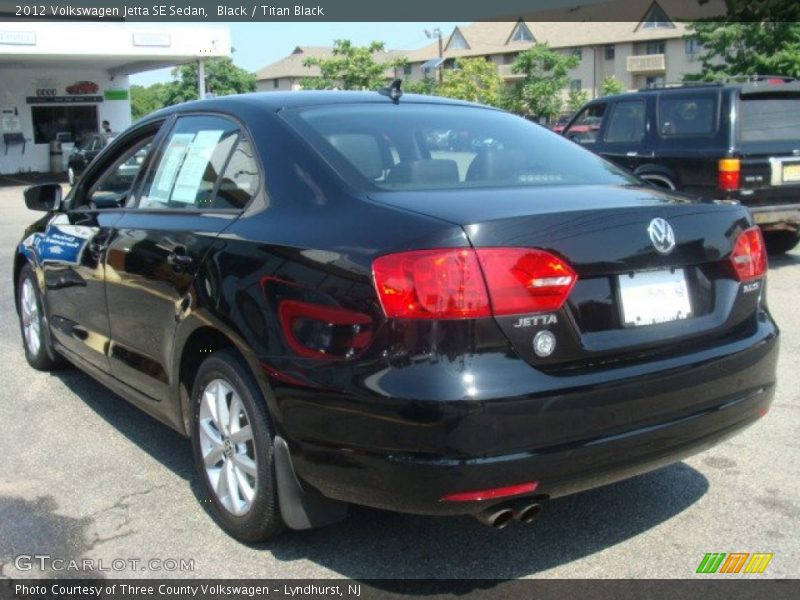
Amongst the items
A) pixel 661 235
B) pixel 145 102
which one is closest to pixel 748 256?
pixel 661 235

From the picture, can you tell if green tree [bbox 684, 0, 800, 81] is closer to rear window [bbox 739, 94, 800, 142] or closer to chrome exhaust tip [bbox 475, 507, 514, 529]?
rear window [bbox 739, 94, 800, 142]

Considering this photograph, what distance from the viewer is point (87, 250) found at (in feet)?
15.1

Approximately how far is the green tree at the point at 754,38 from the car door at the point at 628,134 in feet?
58.5

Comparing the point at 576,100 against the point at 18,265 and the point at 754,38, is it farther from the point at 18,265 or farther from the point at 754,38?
the point at 18,265

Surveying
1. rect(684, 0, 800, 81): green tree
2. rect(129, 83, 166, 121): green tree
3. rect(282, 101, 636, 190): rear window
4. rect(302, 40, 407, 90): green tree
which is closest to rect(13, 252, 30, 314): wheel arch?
rect(282, 101, 636, 190): rear window

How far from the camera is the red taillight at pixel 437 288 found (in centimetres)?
270

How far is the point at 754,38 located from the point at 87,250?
2901cm

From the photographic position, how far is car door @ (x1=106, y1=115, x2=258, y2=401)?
362 centimetres

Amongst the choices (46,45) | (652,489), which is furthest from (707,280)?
(46,45)

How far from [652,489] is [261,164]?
2.19 m

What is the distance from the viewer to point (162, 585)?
3.17m

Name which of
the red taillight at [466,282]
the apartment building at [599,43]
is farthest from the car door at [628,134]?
the apartment building at [599,43]

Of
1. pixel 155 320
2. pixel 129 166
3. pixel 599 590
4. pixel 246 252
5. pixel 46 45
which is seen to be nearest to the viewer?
pixel 599 590

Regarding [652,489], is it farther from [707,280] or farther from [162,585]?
[162,585]
